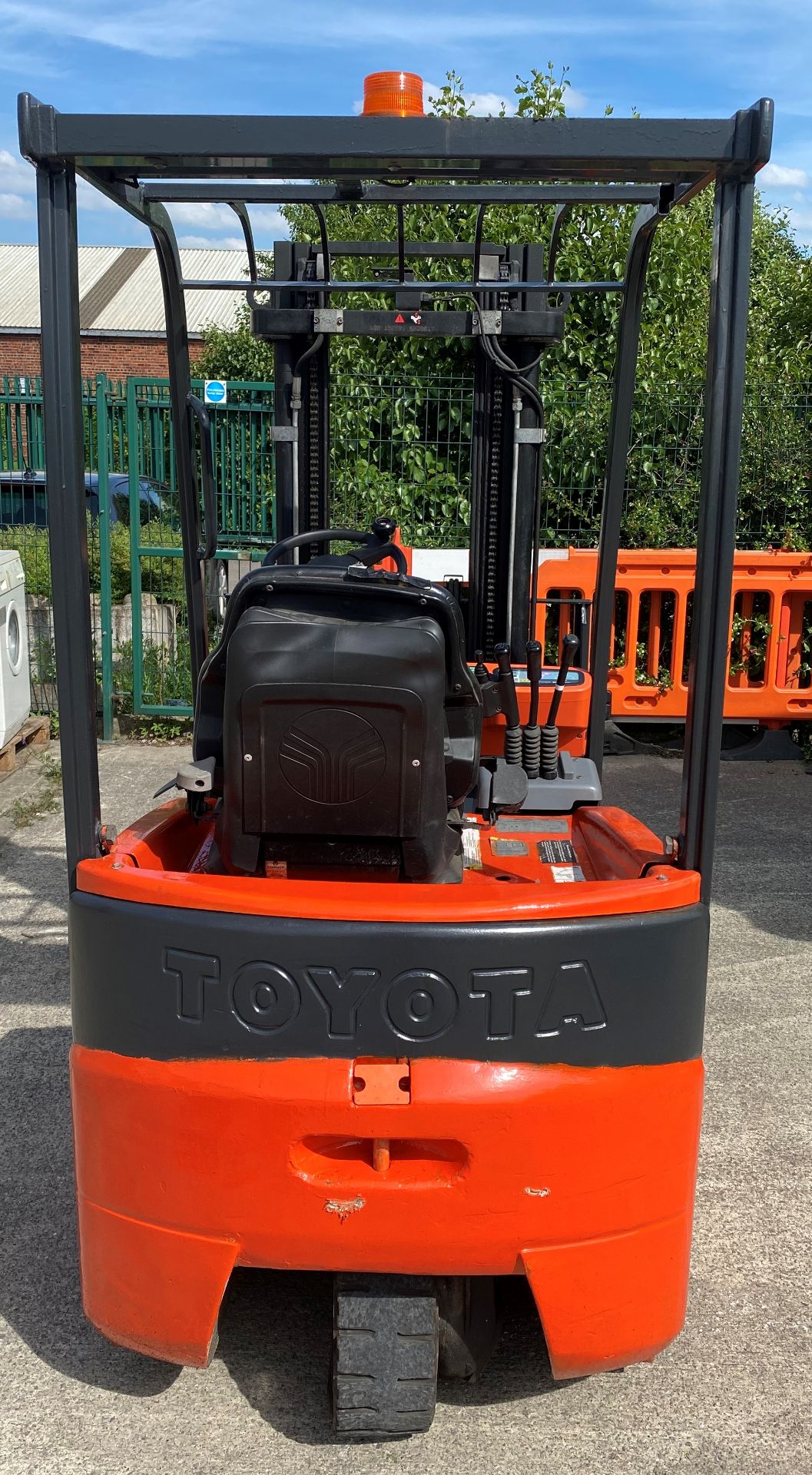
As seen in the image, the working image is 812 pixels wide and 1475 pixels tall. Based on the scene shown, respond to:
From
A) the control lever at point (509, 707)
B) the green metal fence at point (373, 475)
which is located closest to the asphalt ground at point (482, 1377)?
the control lever at point (509, 707)

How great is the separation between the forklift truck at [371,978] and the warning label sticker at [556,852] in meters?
0.76

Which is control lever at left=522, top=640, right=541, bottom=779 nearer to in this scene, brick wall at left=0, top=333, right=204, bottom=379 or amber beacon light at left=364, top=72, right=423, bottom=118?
amber beacon light at left=364, top=72, right=423, bottom=118

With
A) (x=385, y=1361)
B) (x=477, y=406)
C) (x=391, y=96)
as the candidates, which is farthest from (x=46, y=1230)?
A: (x=477, y=406)

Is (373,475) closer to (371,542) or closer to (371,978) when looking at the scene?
(371,542)

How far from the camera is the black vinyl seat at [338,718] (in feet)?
8.41

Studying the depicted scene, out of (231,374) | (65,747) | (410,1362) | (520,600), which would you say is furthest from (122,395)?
(231,374)

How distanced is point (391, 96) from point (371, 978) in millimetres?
1935

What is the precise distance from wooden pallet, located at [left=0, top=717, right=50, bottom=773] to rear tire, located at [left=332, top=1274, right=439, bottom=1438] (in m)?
6.13

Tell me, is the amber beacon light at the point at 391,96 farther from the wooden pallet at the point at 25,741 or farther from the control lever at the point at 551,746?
the wooden pallet at the point at 25,741

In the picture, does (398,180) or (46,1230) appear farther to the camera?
(46,1230)

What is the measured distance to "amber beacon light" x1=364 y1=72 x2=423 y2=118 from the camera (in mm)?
2902

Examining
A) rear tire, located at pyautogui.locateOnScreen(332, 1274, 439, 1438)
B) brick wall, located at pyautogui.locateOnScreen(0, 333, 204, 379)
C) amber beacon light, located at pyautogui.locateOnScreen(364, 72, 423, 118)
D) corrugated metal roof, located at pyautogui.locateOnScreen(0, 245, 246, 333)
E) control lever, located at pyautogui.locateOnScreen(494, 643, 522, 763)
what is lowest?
rear tire, located at pyautogui.locateOnScreen(332, 1274, 439, 1438)

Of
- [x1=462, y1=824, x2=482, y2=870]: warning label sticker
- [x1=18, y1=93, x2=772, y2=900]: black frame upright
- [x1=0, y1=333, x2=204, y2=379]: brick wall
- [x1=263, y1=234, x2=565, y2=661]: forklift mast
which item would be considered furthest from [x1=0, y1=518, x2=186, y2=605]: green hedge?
[x1=0, y1=333, x2=204, y2=379]: brick wall

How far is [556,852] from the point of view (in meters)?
3.66
